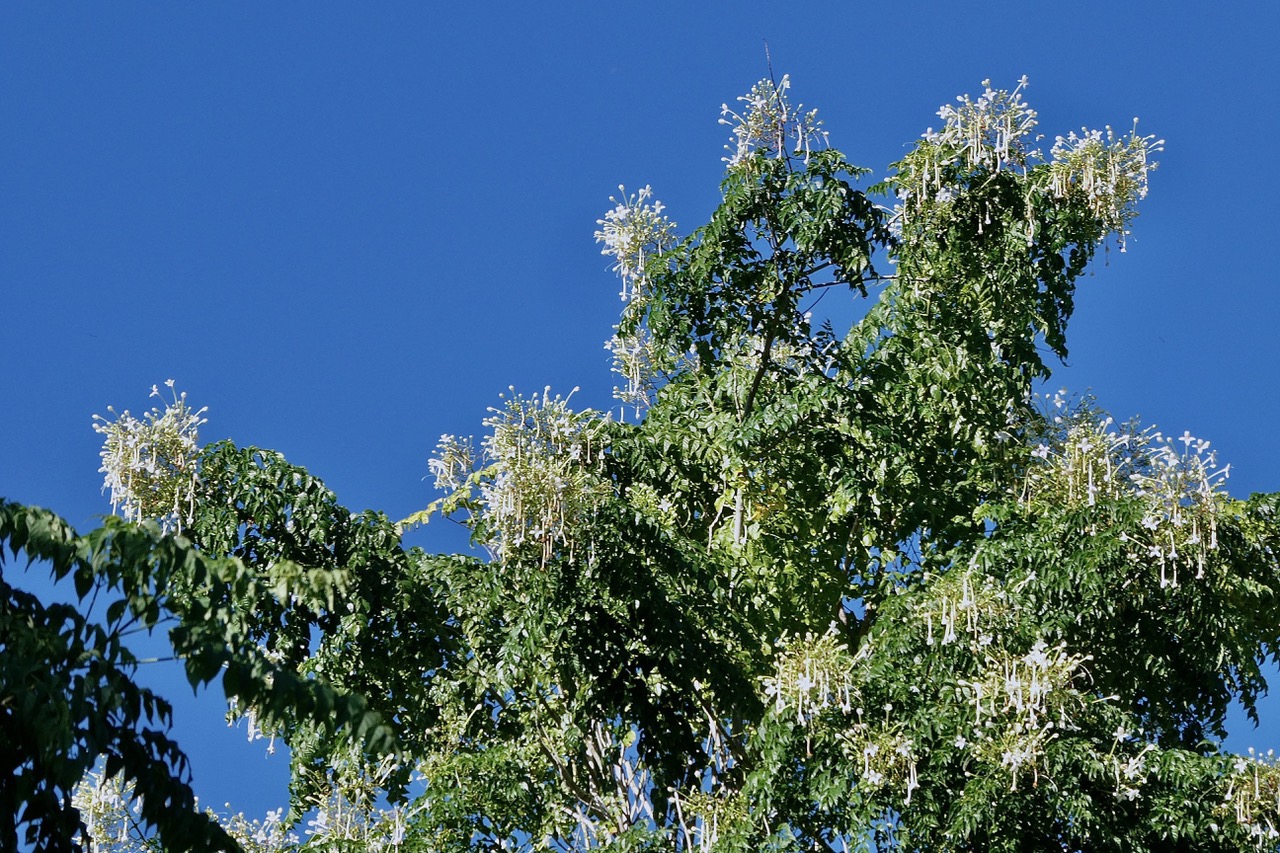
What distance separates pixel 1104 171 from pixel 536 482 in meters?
4.53

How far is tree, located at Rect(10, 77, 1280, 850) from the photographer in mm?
8211

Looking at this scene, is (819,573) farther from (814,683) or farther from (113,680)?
(113,680)

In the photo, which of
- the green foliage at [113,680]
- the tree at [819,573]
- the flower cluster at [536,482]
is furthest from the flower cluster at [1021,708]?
the green foliage at [113,680]

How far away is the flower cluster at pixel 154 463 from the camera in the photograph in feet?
29.9

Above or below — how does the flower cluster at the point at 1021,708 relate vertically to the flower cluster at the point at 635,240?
below

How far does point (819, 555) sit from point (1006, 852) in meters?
3.25

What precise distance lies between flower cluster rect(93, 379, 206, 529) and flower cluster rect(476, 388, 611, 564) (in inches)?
58.3

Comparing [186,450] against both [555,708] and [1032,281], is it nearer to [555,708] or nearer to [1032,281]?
[555,708]

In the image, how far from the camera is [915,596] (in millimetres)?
8867

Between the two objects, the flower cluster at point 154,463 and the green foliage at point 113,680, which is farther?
the flower cluster at point 154,463

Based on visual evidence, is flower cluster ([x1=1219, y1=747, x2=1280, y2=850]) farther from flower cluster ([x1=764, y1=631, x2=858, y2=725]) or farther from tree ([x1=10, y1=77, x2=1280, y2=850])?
flower cluster ([x1=764, y1=631, x2=858, y2=725])

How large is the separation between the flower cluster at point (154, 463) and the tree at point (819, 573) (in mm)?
79

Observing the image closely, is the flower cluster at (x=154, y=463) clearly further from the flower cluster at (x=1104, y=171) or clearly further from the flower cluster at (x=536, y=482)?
the flower cluster at (x=1104, y=171)

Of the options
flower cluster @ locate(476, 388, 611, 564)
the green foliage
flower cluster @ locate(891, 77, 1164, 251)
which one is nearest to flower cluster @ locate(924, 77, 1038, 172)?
flower cluster @ locate(891, 77, 1164, 251)
